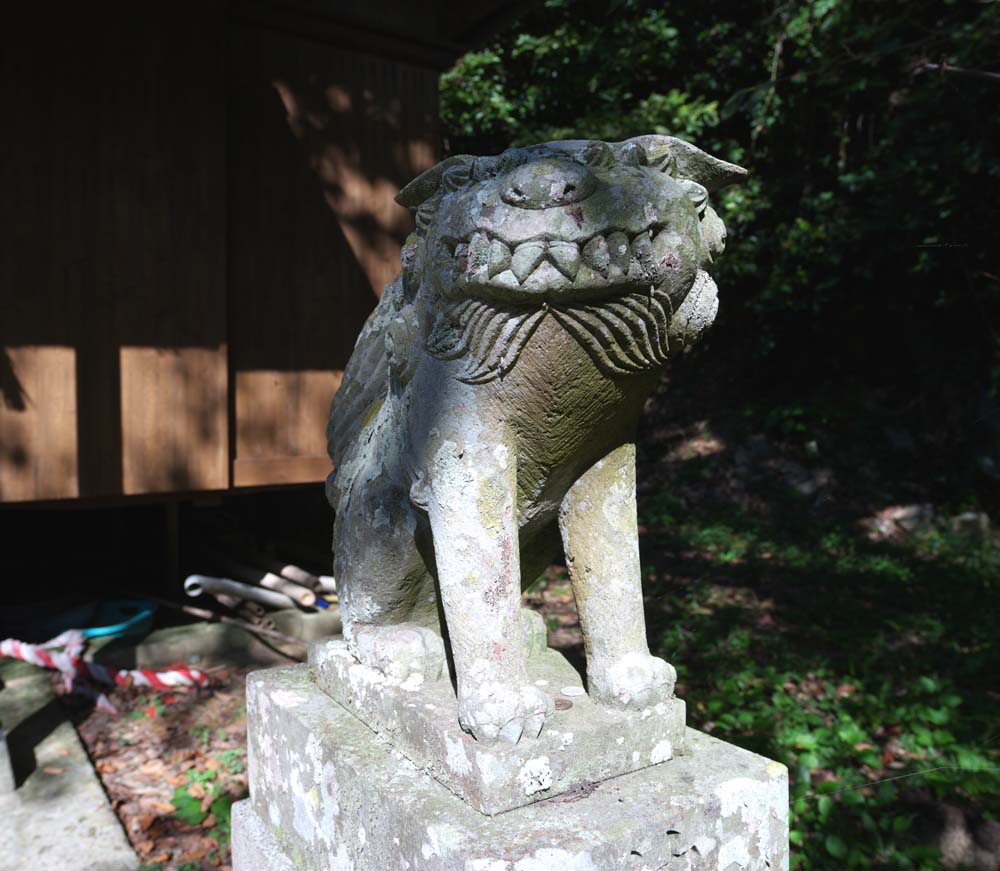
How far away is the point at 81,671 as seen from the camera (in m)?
3.86

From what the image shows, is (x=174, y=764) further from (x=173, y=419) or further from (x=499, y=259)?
(x=499, y=259)

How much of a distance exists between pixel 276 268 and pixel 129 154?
83 centimetres

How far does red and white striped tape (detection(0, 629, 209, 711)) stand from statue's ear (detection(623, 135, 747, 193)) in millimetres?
3345

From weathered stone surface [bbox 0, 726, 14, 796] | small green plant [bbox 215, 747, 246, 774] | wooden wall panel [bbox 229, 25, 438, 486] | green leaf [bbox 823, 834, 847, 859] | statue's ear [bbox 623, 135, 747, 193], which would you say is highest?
wooden wall panel [bbox 229, 25, 438, 486]

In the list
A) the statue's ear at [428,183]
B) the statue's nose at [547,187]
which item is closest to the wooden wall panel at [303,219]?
the statue's ear at [428,183]

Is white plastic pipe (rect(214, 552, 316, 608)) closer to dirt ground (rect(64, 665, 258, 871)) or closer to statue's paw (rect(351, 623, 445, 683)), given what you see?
dirt ground (rect(64, 665, 258, 871))

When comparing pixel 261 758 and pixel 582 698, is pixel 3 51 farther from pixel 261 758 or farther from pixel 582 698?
pixel 582 698

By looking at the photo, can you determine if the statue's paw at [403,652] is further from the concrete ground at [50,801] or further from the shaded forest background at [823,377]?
the shaded forest background at [823,377]

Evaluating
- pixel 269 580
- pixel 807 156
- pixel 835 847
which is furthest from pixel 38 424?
pixel 807 156

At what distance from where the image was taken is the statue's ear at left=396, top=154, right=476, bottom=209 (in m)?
1.53

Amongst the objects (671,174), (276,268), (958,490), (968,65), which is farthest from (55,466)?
(958,490)

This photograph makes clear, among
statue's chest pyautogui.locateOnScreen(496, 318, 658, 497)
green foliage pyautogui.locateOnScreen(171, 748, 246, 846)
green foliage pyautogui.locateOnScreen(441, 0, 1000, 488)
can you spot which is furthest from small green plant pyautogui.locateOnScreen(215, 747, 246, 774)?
green foliage pyautogui.locateOnScreen(441, 0, 1000, 488)

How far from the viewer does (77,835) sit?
8.91 ft

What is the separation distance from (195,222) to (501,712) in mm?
3233
